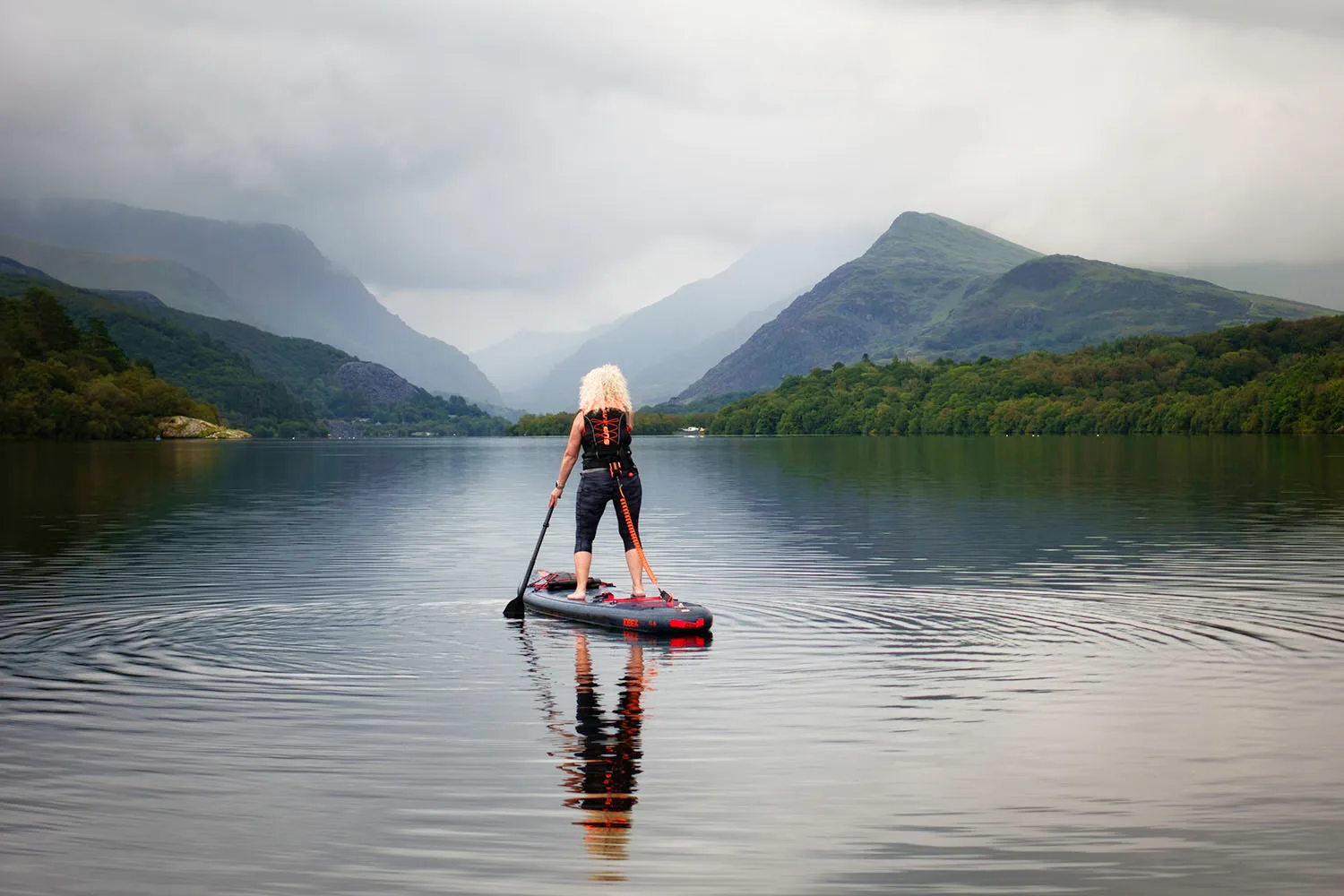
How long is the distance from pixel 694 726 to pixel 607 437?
7.92m

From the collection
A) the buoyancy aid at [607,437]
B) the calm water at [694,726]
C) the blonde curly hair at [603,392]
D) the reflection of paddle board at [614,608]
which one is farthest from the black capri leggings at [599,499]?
the calm water at [694,726]

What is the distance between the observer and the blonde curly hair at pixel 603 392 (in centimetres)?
2123

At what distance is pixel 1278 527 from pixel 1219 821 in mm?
31322

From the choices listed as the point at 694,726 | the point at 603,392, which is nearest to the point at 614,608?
the point at 603,392

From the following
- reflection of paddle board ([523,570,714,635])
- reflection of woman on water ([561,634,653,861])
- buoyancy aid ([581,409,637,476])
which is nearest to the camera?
reflection of woman on water ([561,634,653,861])

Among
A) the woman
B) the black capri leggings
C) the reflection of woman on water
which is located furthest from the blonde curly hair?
the reflection of woman on water

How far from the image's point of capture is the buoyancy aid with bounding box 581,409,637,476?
832 inches

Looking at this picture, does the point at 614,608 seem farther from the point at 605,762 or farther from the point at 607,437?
the point at 605,762

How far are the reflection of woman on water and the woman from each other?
14.6 feet

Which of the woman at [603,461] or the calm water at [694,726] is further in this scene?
the woman at [603,461]

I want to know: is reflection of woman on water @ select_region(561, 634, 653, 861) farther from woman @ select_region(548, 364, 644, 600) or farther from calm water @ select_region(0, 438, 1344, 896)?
woman @ select_region(548, 364, 644, 600)

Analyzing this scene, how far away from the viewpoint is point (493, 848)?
32.5 feet

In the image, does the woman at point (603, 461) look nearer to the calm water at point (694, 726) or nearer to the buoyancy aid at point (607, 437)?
the buoyancy aid at point (607, 437)

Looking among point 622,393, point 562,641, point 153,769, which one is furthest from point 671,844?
point 622,393
